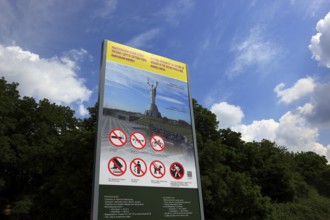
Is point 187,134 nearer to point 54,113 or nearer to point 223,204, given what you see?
point 223,204

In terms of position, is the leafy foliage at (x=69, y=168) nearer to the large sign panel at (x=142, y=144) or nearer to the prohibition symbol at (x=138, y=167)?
the large sign panel at (x=142, y=144)

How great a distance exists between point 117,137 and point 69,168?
10.9 metres

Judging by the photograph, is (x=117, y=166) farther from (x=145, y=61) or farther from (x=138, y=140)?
(x=145, y=61)

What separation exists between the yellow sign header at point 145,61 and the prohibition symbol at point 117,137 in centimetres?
229

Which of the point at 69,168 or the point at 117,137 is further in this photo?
the point at 69,168

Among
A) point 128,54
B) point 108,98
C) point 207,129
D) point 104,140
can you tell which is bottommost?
point 104,140

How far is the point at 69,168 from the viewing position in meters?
18.6

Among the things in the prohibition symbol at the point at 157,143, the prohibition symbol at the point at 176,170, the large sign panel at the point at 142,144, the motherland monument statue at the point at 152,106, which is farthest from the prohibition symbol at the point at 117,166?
the motherland monument statue at the point at 152,106

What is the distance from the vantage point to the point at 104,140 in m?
8.62

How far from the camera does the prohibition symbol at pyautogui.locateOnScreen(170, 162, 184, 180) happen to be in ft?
31.1

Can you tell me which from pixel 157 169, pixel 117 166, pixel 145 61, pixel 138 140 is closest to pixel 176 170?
pixel 157 169

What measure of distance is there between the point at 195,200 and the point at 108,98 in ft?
12.6

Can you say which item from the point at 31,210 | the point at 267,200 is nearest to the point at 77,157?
the point at 31,210

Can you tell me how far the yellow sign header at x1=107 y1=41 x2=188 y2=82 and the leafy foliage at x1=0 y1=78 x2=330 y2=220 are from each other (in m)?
7.82
